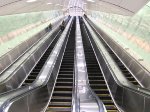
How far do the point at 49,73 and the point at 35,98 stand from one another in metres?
1.77

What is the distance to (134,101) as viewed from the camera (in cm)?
569

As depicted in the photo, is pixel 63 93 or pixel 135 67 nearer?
pixel 63 93

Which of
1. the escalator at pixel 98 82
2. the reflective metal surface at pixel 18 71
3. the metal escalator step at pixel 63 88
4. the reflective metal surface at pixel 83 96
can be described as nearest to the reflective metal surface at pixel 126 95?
the escalator at pixel 98 82

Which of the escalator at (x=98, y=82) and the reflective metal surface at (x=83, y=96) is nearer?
the reflective metal surface at (x=83, y=96)

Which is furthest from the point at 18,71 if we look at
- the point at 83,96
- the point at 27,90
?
the point at 83,96

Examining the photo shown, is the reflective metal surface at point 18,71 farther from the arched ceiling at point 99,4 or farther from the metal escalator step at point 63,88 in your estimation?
the arched ceiling at point 99,4

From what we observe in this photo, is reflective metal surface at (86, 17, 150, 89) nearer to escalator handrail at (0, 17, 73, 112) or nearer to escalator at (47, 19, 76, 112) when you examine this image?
escalator at (47, 19, 76, 112)

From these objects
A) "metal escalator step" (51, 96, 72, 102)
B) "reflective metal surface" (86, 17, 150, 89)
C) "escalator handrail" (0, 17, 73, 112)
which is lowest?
"metal escalator step" (51, 96, 72, 102)

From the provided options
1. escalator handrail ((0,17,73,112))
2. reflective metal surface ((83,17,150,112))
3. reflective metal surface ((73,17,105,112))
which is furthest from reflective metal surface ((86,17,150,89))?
escalator handrail ((0,17,73,112))

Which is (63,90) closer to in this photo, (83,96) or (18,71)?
(18,71)

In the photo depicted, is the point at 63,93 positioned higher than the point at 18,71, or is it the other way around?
the point at 18,71

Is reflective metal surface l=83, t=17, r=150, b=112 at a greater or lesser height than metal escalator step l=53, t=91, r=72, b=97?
greater

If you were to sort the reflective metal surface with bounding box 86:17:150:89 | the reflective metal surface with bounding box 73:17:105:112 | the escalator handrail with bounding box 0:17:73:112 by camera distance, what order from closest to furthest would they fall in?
the escalator handrail with bounding box 0:17:73:112 < the reflective metal surface with bounding box 73:17:105:112 < the reflective metal surface with bounding box 86:17:150:89

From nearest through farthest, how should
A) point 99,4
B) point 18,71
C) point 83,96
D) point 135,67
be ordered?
point 83,96 < point 18,71 < point 135,67 < point 99,4
